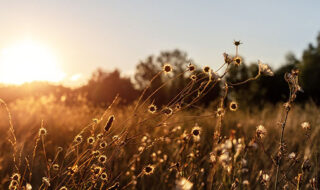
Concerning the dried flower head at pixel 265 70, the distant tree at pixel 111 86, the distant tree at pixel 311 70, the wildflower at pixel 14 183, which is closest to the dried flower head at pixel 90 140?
the wildflower at pixel 14 183

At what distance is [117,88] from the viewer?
3041 centimetres

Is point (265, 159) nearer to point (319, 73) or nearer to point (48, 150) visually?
point (48, 150)

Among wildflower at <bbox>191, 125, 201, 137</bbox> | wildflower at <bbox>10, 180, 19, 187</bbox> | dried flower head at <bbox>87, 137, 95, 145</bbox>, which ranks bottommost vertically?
wildflower at <bbox>10, 180, 19, 187</bbox>

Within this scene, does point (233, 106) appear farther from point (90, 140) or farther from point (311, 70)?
point (311, 70)

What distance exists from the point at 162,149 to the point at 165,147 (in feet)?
1.15

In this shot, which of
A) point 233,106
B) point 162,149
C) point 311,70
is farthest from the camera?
point 311,70

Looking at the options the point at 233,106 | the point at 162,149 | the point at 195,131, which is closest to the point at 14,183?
the point at 195,131

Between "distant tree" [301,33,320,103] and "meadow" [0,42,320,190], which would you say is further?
"distant tree" [301,33,320,103]

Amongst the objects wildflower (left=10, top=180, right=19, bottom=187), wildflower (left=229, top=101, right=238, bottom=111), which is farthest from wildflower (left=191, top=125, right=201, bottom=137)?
wildflower (left=10, top=180, right=19, bottom=187)

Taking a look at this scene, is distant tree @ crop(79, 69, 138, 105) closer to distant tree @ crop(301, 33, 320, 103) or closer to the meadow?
distant tree @ crop(301, 33, 320, 103)

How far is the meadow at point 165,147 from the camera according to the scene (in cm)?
160

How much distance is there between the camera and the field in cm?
160

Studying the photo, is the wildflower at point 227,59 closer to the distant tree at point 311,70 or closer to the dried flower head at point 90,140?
the dried flower head at point 90,140

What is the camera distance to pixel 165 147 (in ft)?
14.8
